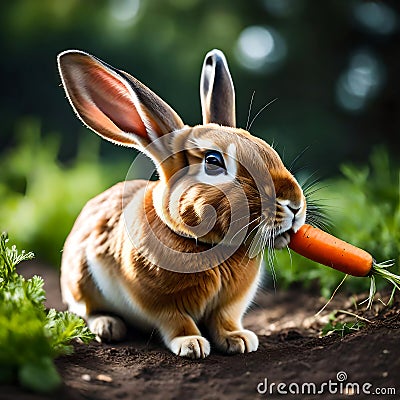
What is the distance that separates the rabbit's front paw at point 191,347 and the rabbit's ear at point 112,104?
773 mm

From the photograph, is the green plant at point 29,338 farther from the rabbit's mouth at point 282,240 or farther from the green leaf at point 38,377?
the rabbit's mouth at point 282,240

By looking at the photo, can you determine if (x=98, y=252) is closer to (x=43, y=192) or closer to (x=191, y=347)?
(x=191, y=347)

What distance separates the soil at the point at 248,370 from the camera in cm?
194

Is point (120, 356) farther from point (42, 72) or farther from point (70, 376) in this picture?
point (42, 72)

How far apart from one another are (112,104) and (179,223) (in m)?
0.60

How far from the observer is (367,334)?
2.27m

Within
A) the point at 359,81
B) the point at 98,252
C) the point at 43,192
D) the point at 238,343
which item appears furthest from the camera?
the point at 359,81

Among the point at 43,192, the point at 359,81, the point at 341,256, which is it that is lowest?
the point at 341,256

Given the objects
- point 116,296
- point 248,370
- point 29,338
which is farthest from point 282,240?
point 29,338

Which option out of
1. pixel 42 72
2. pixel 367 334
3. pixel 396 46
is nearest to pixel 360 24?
pixel 396 46

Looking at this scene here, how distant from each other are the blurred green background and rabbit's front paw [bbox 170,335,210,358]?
3.84 metres

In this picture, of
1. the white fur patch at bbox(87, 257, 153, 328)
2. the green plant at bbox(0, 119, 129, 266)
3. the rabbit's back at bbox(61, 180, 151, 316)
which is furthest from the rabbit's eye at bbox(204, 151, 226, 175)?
the green plant at bbox(0, 119, 129, 266)

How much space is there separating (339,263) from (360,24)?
5.65m

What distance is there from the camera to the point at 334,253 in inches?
98.3
